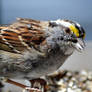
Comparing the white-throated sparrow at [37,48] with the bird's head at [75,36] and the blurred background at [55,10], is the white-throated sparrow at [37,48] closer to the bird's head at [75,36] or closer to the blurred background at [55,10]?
the bird's head at [75,36]

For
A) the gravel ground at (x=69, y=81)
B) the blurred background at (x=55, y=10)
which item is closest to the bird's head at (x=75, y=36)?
the gravel ground at (x=69, y=81)

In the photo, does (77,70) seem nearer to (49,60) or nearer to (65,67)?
(65,67)

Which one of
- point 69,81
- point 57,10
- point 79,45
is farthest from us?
point 57,10

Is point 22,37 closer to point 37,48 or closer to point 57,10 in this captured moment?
point 37,48

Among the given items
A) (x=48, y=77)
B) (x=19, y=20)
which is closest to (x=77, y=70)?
(x=48, y=77)

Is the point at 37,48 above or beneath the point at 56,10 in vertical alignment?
beneath

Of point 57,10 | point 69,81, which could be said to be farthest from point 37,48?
point 57,10

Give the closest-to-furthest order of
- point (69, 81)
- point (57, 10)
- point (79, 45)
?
point (79, 45), point (69, 81), point (57, 10)

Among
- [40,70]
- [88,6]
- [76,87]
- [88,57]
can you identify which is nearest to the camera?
[40,70]
